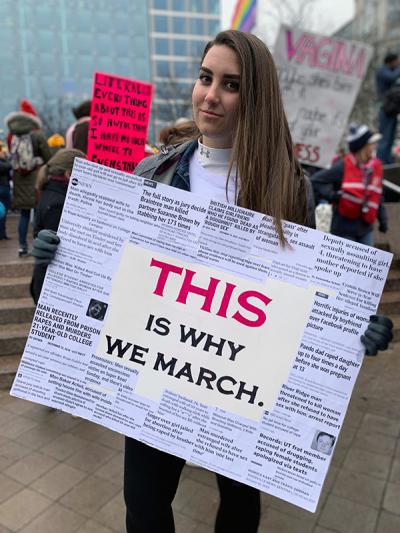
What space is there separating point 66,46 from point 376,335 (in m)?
61.2

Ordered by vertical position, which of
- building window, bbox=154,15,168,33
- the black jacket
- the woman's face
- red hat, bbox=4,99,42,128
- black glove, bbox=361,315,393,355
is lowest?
the black jacket

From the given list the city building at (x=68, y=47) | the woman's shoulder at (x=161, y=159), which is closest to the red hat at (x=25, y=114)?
the woman's shoulder at (x=161, y=159)

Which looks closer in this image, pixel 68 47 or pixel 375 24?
pixel 375 24

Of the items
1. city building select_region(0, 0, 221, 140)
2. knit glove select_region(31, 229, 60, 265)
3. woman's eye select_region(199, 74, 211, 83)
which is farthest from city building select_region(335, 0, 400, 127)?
knit glove select_region(31, 229, 60, 265)

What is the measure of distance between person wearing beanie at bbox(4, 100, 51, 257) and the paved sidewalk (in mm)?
3349

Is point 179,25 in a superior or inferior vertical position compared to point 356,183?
superior

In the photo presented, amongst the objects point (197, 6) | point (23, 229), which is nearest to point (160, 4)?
point (197, 6)

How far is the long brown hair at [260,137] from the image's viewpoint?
1.47 meters

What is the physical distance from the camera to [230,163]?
60.0 inches

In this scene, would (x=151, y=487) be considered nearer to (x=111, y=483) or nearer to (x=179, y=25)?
(x=111, y=483)

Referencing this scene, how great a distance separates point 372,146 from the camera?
4723 millimetres

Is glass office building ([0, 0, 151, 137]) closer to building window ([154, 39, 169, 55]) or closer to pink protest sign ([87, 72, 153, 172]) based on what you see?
building window ([154, 39, 169, 55])

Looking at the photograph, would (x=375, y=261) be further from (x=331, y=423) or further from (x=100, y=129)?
(x=100, y=129)

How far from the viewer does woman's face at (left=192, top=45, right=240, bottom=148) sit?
1472mm
